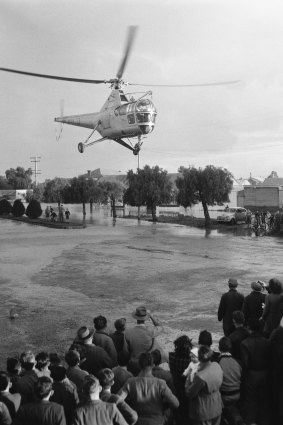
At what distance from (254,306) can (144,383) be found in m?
3.59

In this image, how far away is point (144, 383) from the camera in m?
4.62

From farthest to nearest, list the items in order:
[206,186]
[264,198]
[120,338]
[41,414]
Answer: [264,198]
[206,186]
[120,338]
[41,414]

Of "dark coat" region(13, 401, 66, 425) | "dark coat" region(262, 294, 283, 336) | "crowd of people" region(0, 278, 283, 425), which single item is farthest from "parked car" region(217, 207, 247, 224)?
"dark coat" region(13, 401, 66, 425)

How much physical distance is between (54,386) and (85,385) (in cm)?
51

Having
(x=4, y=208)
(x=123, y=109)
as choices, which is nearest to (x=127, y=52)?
(x=123, y=109)

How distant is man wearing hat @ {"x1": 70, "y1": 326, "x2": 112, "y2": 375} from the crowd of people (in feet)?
0.04

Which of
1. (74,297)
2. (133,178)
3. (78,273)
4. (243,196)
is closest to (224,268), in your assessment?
(78,273)

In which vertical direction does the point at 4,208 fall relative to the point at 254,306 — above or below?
above

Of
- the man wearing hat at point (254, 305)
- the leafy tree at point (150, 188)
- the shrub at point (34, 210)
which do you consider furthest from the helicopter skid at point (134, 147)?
the man wearing hat at point (254, 305)

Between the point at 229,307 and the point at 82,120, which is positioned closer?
the point at 229,307

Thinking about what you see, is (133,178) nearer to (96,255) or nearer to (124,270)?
(96,255)

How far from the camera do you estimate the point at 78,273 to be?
16.9 metres

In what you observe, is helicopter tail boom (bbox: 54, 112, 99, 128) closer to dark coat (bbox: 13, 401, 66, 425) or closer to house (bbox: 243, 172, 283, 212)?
house (bbox: 243, 172, 283, 212)

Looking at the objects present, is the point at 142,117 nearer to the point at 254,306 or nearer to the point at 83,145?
the point at 83,145
